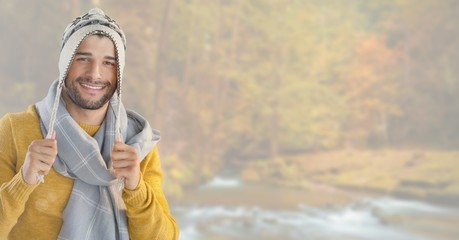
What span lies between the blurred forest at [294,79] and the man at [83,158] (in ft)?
13.3

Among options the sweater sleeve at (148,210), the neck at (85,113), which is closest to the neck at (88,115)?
the neck at (85,113)

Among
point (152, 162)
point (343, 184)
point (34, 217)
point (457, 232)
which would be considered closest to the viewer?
point (34, 217)

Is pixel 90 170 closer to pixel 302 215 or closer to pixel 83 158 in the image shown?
pixel 83 158

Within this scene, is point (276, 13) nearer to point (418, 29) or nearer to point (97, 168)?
point (418, 29)

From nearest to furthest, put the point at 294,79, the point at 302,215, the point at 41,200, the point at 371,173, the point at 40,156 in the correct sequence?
1. the point at 40,156
2. the point at 41,200
3. the point at 302,215
4. the point at 371,173
5. the point at 294,79

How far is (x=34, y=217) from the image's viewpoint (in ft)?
3.06

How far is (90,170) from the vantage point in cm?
94

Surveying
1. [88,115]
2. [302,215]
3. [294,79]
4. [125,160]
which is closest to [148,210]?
[125,160]

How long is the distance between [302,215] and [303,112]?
3.07 ft

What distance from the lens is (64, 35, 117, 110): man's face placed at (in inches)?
37.8

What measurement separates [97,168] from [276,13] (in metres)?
4.40

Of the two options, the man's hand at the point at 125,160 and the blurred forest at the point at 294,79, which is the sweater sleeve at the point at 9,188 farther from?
the blurred forest at the point at 294,79

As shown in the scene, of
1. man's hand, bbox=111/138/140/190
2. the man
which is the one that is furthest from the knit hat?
man's hand, bbox=111/138/140/190

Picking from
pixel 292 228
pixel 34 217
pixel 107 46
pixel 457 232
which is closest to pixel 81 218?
pixel 34 217
